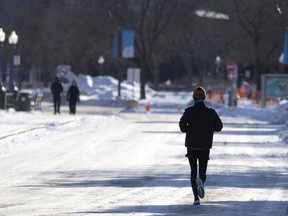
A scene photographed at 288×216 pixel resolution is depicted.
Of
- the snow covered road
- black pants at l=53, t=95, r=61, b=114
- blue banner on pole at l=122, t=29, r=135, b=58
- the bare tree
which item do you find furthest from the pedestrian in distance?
the bare tree

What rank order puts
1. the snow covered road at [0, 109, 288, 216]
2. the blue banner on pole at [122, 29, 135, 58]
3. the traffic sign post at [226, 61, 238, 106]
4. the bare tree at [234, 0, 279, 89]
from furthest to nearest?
the bare tree at [234, 0, 279, 89] < the blue banner on pole at [122, 29, 135, 58] < the traffic sign post at [226, 61, 238, 106] < the snow covered road at [0, 109, 288, 216]

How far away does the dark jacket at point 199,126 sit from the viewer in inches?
525

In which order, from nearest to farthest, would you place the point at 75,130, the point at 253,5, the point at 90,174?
the point at 90,174 < the point at 75,130 < the point at 253,5

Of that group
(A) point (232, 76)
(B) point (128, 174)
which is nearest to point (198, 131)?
(B) point (128, 174)

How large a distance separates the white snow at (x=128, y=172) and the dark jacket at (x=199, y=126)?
872 mm

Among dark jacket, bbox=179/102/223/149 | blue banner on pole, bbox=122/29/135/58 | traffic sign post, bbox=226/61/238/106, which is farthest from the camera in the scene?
blue banner on pole, bbox=122/29/135/58

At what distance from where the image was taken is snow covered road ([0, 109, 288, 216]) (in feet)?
42.7

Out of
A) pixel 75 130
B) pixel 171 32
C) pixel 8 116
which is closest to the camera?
pixel 75 130

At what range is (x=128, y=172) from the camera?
18094 mm

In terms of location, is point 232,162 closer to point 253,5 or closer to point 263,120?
point 263,120

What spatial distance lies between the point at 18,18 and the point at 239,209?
157 feet

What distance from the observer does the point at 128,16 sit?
2904 inches

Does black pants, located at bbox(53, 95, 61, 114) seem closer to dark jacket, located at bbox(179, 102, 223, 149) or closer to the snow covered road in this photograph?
the snow covered road

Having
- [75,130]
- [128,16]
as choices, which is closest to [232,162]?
[75,130]
